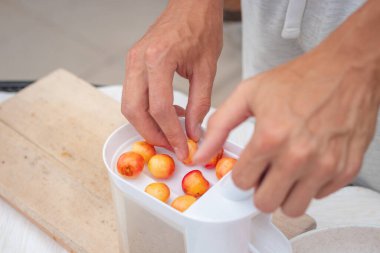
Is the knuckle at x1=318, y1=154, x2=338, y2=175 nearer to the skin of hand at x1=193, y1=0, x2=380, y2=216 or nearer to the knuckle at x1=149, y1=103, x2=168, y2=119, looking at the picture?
the skin of hand at x1=193, y1=0, x2=380, y2=216

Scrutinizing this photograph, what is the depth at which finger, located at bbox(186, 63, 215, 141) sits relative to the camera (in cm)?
77

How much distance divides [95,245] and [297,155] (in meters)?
0.50

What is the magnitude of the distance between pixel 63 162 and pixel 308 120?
637mm

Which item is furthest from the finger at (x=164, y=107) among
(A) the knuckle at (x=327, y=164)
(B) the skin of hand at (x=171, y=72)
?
(A) the knuckle at (x=327, y=164)

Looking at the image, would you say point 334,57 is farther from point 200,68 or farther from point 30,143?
point 30,143

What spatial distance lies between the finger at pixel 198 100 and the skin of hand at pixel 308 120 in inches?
7.6

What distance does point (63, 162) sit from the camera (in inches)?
40.1

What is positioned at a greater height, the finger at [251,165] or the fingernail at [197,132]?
the finger at [251,165]

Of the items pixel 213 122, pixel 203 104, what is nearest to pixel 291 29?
pixel 203 104

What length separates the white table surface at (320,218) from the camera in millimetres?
927

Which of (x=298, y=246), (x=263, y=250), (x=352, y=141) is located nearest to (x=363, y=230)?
(x=298, y=246)

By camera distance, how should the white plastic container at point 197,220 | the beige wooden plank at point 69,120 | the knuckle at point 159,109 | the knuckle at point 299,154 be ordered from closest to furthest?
the knuckle at point 299,154
the white plastic container at point 197,220
the knuckle at point 159,109
the beige wooden plank at point 69,120

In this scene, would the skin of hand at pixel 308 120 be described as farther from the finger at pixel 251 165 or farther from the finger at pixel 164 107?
the finger at pixel 164 107

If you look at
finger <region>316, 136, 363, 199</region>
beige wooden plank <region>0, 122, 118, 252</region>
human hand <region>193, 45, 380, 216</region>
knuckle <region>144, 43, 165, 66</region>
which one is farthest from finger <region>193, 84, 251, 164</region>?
beige wooden plank <region>0, 122, 118, 252</region>
